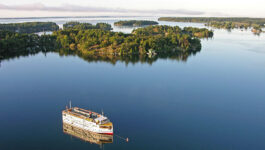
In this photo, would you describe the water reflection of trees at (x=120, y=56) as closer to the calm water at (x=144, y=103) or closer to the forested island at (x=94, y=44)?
the forested island at (x=94, y=44)

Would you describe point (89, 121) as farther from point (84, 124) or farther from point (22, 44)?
point (22, 44)

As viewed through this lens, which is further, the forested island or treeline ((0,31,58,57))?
the forested island

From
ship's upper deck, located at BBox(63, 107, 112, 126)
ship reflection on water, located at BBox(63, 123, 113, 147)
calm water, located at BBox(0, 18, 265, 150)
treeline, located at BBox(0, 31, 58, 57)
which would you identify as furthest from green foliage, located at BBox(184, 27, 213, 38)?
ship reflection on water, located at BBox(63, 123, 113, 147)

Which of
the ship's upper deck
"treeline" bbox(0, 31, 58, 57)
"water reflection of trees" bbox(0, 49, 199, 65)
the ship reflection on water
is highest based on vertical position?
"treeline" bbox(0, 31, 58, 57)

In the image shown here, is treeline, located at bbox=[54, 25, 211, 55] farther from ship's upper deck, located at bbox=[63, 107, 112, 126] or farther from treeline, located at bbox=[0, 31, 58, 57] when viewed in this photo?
ship's upper deck, located at bbox=[63, 107, 112, 126]

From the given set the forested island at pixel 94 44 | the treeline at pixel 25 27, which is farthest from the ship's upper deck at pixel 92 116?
the treeline at pixel 25 27

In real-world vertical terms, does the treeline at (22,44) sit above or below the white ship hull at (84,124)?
above

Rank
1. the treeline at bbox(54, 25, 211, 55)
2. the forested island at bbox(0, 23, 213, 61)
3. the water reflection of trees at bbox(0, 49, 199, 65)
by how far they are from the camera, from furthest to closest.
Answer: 1. the treeline at bbox(54, 25, 211, 55)
2. the forested island at bbox(0, 23, 213, 61)
3. the water reflection of trees at bbox(0, 49, 199, 65)
